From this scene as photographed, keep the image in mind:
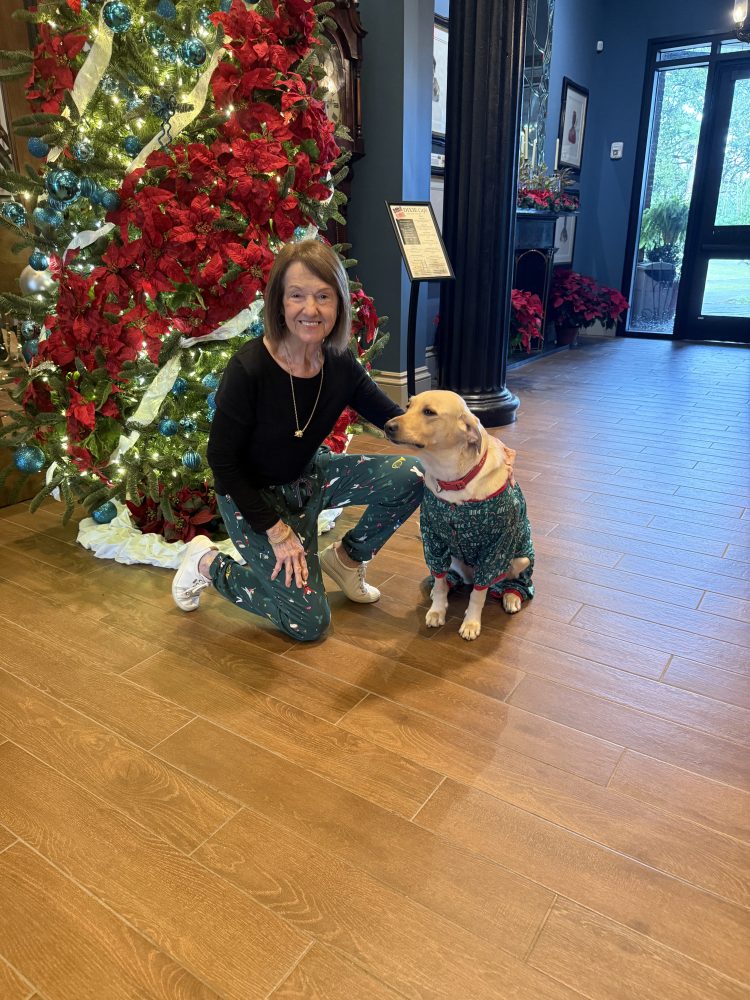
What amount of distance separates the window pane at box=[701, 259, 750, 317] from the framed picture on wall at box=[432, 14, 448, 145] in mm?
3587

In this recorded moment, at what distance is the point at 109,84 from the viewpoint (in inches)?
77.2

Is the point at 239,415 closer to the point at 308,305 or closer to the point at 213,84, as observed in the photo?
the point at 308,305

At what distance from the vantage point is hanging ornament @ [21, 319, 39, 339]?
2.34 metres

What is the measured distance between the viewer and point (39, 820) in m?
1.32

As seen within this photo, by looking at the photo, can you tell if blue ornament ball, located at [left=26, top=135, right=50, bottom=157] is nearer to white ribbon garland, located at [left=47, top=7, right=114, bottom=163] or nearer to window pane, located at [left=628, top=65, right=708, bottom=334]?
white ribbon garland, located at [left=47, top=7, right=114, bottom=163]

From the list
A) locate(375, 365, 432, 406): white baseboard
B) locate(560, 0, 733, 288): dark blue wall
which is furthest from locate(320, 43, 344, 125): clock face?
locate(560, 0, 733, 288): dark blue wall

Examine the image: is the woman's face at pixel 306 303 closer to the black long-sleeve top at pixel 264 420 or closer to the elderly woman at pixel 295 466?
the elderly woman at pixel 295 466

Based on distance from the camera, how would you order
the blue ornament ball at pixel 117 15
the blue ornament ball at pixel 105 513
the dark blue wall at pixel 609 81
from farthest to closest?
the dark blue wall at pixel 609 81 < the blue ornament ball at pixel 105 513 < the blue ornament ball at pixel 117 15

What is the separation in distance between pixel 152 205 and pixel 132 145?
0.71 feet

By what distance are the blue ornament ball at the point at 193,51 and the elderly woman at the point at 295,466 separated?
75cm

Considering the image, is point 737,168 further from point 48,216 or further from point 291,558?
point 291,558

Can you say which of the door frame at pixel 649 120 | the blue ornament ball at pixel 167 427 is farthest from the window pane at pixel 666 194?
the blue ornament ball at pixel 167 427

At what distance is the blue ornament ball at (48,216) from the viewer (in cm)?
206

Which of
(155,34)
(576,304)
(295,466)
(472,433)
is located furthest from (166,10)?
(576,304)
